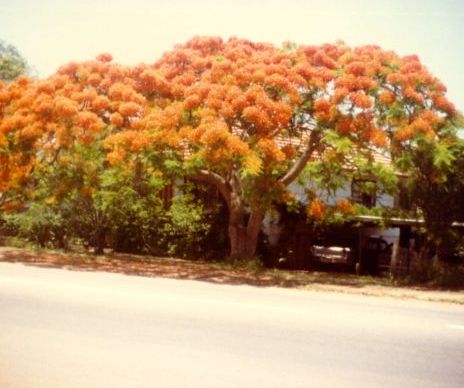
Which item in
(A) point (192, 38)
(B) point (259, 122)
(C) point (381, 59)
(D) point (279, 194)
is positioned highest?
(A) point (192, 38)

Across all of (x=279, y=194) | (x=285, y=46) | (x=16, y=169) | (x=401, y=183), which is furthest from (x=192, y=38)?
(x=401, y=183)

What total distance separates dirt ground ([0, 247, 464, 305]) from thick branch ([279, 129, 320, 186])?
3277 mm

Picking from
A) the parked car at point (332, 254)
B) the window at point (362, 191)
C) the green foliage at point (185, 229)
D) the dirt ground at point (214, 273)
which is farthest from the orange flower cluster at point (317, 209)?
the green foliage at point (185, 229)

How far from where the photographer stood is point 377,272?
21.1 metres

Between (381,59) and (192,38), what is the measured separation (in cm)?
647

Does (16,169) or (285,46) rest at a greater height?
(285,46)

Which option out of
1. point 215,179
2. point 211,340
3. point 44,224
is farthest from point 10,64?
point 211,340

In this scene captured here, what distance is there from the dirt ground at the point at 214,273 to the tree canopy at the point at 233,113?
2330mm

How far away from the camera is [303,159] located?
15.8m

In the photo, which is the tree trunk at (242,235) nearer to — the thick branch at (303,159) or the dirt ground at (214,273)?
the dirt ground at (214,273)

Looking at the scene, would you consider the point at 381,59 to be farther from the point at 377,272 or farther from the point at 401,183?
the point at 377,272

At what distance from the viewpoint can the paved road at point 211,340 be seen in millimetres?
5469

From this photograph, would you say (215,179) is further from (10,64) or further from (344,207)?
(10,64)

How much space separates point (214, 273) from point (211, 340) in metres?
8.76
